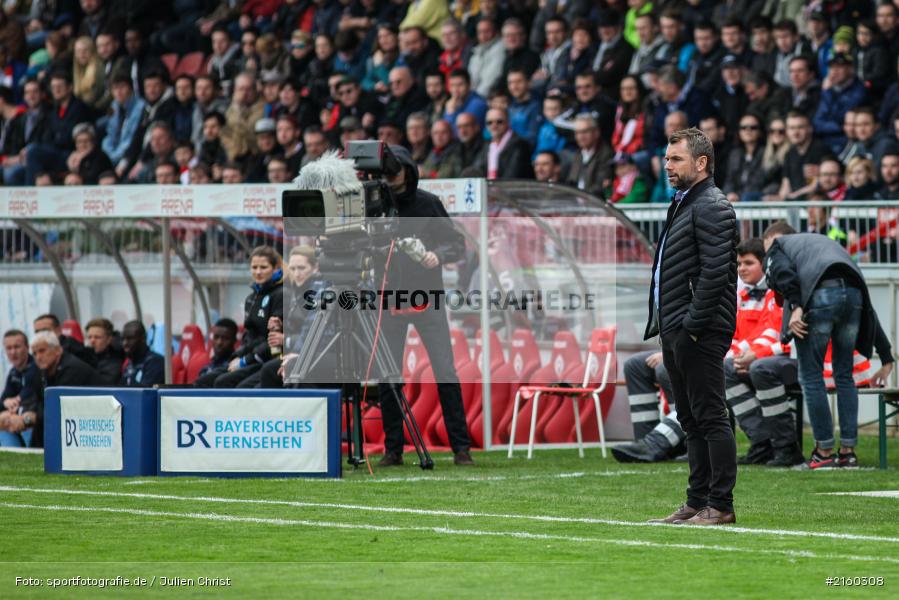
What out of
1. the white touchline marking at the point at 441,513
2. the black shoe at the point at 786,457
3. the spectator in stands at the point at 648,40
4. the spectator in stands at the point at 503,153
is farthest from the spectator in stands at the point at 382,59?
the white touchline marking at the point at 441,513

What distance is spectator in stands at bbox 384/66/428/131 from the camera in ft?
69.9

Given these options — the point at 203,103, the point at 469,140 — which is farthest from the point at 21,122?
the point at 469,140

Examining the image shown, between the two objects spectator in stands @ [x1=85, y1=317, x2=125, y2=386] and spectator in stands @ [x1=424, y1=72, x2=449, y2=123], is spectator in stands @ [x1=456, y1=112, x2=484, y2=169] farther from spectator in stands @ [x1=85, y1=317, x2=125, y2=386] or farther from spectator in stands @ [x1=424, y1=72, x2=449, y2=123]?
spectator in stands @ [x1=85, y1=317, x2=125, y2=386]

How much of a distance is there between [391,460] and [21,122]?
1514 cm

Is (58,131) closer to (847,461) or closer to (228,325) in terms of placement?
(228,325)

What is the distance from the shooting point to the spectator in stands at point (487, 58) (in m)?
21.2

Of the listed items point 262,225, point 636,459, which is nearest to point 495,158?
point 262,225

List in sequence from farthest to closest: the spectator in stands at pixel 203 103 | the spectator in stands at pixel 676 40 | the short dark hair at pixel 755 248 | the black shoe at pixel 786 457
A: the spectator in stands at pixel 203 103
the spectator in stands at pixel 676 40
the short dark hair at pixel 755 248
the black shoe at pixel 786 457

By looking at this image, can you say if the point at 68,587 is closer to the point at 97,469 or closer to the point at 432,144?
the point at 97,469

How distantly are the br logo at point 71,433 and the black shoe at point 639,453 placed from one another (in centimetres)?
412

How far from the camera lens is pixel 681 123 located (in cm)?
1741

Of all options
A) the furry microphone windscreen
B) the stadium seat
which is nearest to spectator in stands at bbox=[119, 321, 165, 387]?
the stadium seat

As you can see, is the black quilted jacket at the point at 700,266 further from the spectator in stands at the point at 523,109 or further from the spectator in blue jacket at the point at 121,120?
the spectator in blue jacket at the point at 121,120

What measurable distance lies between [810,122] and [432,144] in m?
5.06
